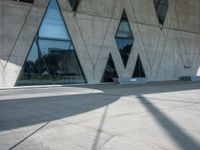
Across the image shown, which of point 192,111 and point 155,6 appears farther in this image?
point 155,6

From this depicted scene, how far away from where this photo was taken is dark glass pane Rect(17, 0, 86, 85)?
18.5m

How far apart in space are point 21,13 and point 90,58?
5.95m

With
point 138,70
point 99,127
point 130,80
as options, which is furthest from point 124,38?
point 99,127

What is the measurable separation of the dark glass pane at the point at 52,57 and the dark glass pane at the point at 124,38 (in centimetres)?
431

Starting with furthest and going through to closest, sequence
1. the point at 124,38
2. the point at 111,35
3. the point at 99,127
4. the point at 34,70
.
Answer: the point at 124,38 → the point at 111,35 → the point at 34,70 → the point at 99,127

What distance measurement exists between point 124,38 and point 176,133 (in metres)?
17.9

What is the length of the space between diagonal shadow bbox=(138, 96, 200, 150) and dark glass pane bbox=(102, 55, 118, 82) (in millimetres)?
13679

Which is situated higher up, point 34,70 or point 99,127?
point 34,70

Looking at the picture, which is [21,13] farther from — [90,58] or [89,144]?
[89,144]

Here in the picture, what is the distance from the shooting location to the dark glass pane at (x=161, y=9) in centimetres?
2623

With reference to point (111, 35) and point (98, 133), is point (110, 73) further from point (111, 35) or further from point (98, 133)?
point (98, 133)

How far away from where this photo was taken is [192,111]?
8922 mm

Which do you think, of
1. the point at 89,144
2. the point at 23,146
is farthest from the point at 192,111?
the point at 23,146

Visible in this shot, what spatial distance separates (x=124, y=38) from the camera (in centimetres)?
2348
